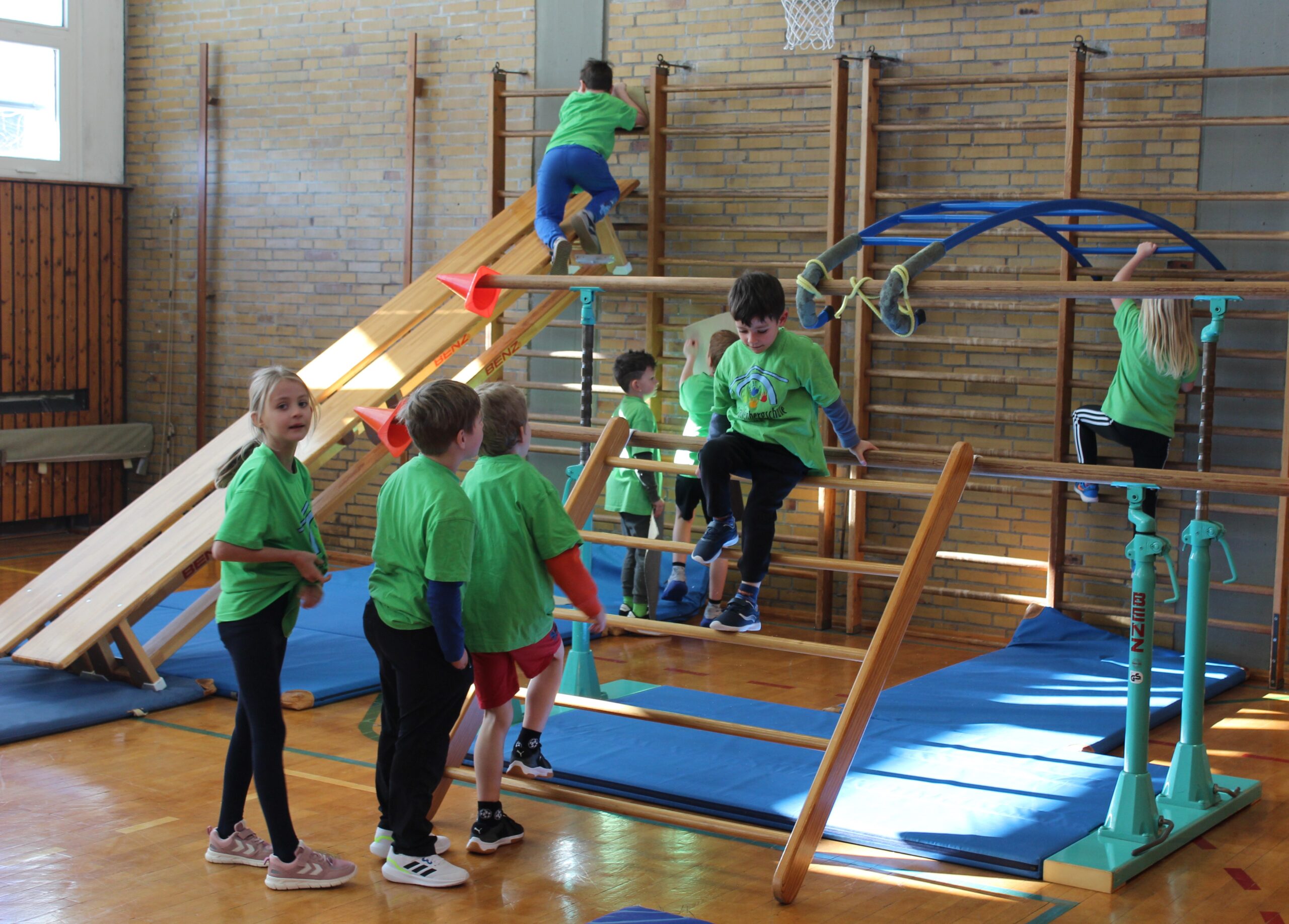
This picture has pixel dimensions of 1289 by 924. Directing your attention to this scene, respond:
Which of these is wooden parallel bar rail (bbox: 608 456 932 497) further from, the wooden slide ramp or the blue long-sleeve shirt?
the wooden slide ramp

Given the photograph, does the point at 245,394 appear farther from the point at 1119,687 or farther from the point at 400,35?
the point at 1119,687

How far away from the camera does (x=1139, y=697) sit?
3.59m

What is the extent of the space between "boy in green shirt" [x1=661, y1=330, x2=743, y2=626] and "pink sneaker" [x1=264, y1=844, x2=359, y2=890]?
5.16ft

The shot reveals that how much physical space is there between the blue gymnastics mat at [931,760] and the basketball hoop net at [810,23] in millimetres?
3349

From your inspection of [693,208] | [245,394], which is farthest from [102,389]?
[693,208]

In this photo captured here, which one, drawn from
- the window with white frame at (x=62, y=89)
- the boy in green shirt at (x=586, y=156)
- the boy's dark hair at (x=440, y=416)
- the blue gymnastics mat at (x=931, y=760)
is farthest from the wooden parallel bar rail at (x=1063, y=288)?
the window with white frame at (x=62, y=89)

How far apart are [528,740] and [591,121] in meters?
3.92

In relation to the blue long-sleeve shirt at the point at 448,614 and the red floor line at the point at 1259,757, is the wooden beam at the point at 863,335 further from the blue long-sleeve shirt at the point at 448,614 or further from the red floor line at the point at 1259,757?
the blue long-sleeve shirt at the point at 448,614

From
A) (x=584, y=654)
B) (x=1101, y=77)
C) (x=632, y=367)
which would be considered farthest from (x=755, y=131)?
(x=584, y=654)

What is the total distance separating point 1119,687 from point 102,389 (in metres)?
7.52

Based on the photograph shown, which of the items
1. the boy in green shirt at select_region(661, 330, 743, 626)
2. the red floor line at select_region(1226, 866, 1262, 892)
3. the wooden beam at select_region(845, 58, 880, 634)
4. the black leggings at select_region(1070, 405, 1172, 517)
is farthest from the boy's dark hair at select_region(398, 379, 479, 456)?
the wooden beam at select_region(845, 58, 880, 634)

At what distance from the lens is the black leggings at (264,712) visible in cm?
328

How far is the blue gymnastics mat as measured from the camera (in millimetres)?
3793

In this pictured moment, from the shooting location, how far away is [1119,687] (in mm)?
5605
